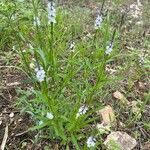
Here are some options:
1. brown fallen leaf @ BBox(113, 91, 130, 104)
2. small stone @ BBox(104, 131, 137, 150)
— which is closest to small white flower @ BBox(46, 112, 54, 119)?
small stone @ BBox(104, 131, 137, 150)

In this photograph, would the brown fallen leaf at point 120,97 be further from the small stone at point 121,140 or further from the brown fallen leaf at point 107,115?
the small stone at point 121,140

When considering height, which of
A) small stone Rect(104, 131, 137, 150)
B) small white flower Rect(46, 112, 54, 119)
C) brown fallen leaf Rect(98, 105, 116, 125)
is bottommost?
small stone Rect(104, 131, 137, 150)

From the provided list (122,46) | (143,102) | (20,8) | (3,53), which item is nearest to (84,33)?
(122,46)

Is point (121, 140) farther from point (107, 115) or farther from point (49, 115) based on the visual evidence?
point (49, 115)

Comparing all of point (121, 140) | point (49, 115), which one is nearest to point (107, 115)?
point (121, 140)

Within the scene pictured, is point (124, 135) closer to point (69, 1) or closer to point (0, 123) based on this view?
point (0, 123)

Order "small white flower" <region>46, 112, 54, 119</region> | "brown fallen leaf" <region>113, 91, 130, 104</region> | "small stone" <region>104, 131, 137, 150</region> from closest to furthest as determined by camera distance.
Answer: "small white flower" <region>46, 112, 54, 119</region> → "small stone" <region>104, 131, 137, 150</region> → "brown fallen leaf" <region>113, 91, 130, 104</region>

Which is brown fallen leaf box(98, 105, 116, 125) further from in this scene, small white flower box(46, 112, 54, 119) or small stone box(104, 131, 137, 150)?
small white flower box(46, 112, 54, 119)
